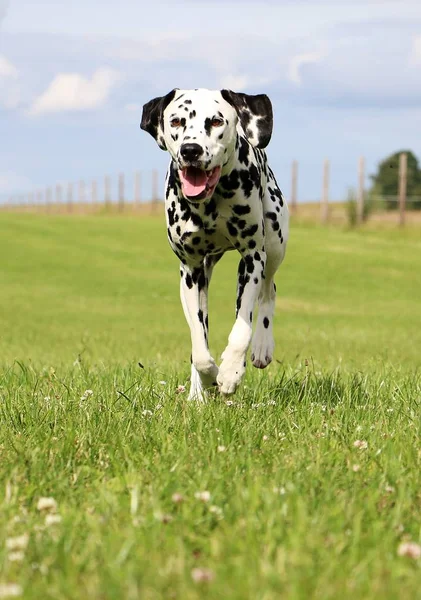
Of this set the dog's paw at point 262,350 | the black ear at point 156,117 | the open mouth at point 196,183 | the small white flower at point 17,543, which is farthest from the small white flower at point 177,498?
the dog's paw at point 262,350

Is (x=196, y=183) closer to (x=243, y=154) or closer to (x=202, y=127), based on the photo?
(x=202, y=127)

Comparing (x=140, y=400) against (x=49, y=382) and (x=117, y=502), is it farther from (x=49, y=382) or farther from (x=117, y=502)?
A: (x=117, y=502)

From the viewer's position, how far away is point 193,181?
555 centimetres

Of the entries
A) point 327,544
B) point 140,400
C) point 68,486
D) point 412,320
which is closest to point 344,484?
point 327,544

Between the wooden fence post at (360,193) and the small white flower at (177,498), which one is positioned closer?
the small white flower at (177,498)

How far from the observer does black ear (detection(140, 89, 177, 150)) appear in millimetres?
5926

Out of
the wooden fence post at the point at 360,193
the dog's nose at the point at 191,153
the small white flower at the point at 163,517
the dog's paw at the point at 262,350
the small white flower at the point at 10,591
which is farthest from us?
the wooden fence post at the point at 360,193

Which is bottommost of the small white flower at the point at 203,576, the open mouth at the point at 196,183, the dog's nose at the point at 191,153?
the small white flower at the point at 203,576

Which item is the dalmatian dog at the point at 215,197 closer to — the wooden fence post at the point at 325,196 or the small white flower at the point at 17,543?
the small white flower at the point at 17,543

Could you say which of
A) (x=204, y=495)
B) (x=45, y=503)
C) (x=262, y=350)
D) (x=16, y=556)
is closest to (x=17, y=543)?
(x=16, y=556)

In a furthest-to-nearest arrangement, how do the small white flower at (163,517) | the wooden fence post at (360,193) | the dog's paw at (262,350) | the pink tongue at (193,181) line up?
the wooden fence post at (360,193)
the dog's paw at (262,350)
the pink tongue at (193,181)
the small white flower at (163,517)

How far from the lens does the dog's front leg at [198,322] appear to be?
6.15 metres

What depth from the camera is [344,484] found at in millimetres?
4172

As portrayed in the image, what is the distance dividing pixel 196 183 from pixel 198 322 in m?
1.11
